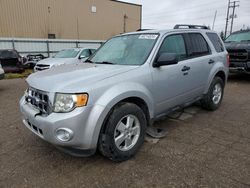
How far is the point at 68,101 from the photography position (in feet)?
7.65

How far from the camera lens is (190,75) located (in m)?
3.78

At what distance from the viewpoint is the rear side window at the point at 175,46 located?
11.1ft

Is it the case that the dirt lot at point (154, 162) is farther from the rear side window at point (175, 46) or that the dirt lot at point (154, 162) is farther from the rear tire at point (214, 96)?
the rear side window at point (175, 46)

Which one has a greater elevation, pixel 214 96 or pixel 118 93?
pixel 118 93

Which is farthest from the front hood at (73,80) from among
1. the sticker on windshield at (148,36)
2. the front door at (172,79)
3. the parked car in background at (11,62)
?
the parked car in background at (11,62)

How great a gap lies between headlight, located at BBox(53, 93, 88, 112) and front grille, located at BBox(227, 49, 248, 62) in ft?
24.7

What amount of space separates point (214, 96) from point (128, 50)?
252 cm

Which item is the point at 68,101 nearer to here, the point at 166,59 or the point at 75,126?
the point at 75,126

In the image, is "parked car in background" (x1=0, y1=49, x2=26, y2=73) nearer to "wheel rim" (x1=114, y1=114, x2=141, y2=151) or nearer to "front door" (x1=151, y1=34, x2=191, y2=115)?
"front door" (x1=151, y1=34, x2=191, y2=115)

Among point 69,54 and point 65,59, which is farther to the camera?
point 69,54

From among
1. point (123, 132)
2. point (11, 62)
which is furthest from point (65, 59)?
point (123, 132)

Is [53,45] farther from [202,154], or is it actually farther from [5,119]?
[202,154]

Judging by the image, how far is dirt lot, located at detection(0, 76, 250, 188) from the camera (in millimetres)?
2420

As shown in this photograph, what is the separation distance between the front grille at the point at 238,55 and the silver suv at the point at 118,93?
4.62 m
